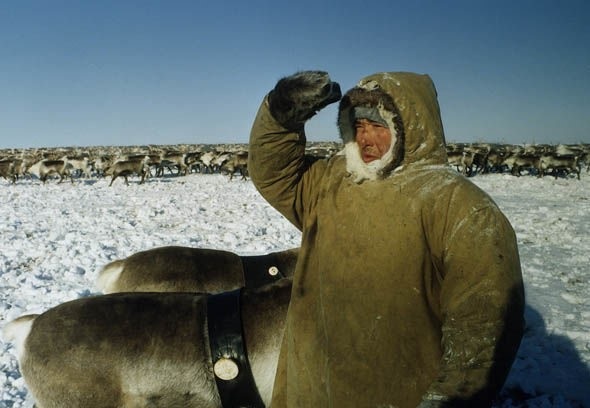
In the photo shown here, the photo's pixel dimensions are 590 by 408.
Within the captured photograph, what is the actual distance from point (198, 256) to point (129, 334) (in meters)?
2.02

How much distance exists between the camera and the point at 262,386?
2.59m

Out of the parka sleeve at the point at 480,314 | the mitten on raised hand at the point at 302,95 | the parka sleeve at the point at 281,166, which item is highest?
the mitten on raised hand at the point at 302,95

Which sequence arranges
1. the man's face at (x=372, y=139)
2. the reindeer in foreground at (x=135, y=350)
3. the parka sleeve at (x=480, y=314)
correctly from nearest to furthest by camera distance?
the parka sleeve at (x=480, y=314), the man's face at (x=372, y=139), the reindeer in foreground at (x=135, y=350)

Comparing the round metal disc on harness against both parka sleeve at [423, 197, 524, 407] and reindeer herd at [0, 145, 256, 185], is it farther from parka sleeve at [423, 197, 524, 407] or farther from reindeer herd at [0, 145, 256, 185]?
reindeer herd at [0, 145, 256, 185]

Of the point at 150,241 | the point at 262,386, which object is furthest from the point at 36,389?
the point at 150,241

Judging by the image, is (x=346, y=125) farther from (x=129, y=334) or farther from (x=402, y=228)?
(x=129, y=334)

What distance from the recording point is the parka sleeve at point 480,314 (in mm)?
1320

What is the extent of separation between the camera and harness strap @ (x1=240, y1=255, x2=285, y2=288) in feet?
14.0

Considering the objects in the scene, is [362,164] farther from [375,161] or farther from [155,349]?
[155,349]

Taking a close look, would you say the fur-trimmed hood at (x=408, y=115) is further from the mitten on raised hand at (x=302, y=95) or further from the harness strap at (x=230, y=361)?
the harness strap at (x=230, y=361)

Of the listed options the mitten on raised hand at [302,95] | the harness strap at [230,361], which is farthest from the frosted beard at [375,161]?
the harness strap at [230,361]

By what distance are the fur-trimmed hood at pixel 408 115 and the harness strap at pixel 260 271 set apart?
109 inches

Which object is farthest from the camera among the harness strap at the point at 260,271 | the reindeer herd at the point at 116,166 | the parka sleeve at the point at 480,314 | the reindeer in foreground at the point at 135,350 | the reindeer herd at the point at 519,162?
the reindeer herd at the point at 519,162

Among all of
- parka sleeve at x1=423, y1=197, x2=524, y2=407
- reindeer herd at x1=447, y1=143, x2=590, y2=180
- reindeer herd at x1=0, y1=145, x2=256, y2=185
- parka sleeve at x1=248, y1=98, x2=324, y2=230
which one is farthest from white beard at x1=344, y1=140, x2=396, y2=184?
reindeer herd at x1=447, y1=143, x2=590, y2=180
